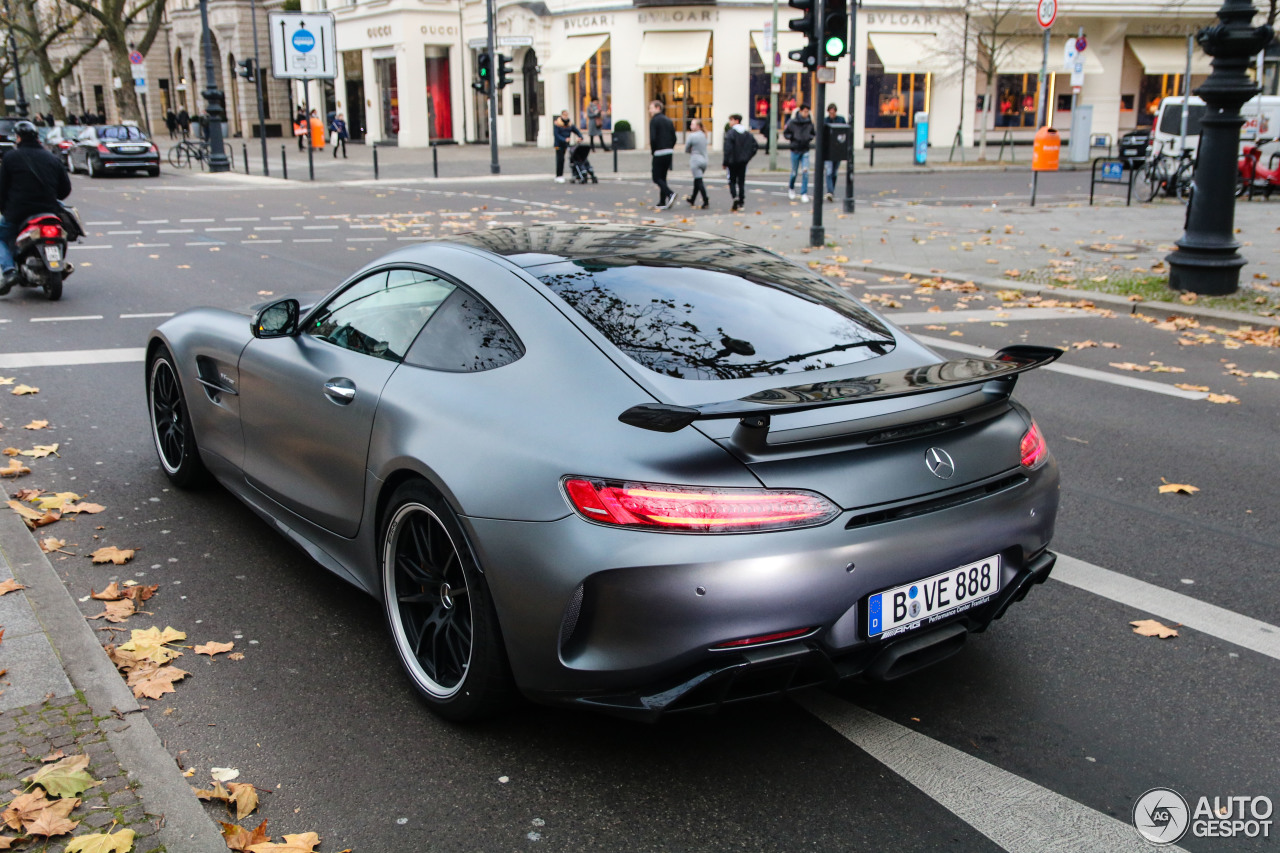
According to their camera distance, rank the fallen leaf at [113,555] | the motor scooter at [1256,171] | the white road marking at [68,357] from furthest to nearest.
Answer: the motor scooter at [1256,171] < the white road marking at [68,357] < the fallen leaf at [113,555]

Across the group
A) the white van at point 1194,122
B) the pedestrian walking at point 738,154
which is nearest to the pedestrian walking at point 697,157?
the pedestrian walking at point 738,154

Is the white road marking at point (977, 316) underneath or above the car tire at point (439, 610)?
underneath

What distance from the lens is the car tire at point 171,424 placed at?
212 inches

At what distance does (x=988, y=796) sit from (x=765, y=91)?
42.7 meters

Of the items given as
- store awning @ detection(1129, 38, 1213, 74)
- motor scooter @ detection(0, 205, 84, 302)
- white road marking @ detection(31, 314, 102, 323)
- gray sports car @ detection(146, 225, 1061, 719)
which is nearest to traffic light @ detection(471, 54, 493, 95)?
motor scooter @ detection(0, 205, 84, 302)

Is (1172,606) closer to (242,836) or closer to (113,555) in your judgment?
(242,836)

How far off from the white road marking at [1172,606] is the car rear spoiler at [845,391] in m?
1.24

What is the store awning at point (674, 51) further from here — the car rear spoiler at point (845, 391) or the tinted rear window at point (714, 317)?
the car rear spoiler at point (845, 391)

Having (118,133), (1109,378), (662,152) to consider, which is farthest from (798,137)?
(118,133)

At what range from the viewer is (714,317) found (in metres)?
3.63

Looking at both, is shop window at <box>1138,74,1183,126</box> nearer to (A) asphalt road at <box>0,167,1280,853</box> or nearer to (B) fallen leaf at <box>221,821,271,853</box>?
(A) asphalt road at <box>0,167,1280,853</box>

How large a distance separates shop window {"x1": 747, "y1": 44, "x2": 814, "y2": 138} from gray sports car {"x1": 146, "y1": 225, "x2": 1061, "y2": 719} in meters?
40.2

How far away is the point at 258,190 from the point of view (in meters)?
27.4

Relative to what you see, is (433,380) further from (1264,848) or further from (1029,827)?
(1264,848)
